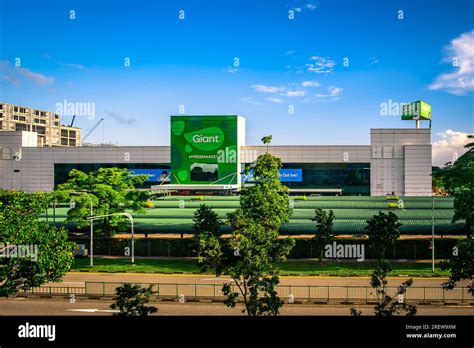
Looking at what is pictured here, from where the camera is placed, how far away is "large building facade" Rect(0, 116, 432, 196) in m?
88.2

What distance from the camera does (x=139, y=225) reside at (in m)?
51.7

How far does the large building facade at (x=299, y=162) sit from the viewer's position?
8825cm

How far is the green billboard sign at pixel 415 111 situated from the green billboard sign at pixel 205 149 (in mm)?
33625

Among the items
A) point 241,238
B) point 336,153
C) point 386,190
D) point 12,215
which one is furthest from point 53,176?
point 241,238

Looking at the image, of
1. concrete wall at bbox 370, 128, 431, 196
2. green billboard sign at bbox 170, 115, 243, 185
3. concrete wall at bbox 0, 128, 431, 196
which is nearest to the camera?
concrete wall at bbox 370, 128, 431, 196

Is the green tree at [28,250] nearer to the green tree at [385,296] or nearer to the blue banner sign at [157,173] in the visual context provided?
the green tree at [385,296]

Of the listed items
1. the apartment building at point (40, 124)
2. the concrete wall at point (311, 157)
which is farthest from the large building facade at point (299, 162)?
the apartment building at point (40, 124)

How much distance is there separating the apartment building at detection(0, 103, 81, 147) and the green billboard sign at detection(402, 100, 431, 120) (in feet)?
336

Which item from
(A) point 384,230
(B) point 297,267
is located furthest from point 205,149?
(A) point 384,230

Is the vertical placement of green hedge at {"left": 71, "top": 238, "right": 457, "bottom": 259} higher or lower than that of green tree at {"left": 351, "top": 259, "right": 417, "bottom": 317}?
lower

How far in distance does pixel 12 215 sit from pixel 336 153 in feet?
235
